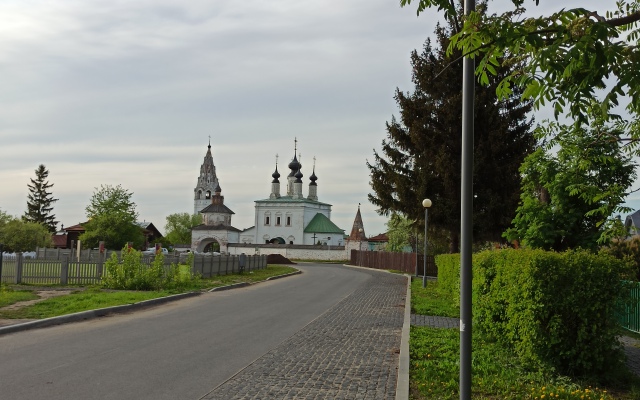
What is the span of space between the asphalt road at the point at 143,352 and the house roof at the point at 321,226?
10371 cm

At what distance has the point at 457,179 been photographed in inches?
1278

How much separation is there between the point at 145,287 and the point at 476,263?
1461 centimetres

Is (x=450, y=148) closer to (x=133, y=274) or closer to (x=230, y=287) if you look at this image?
(x=230, y=287)

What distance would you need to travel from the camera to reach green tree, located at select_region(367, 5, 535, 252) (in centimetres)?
3247

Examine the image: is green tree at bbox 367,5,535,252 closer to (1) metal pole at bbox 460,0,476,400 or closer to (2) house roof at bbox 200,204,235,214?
(1) metal pole at bbox 460,0,476,400

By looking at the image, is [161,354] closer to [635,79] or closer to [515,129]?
[635,79]

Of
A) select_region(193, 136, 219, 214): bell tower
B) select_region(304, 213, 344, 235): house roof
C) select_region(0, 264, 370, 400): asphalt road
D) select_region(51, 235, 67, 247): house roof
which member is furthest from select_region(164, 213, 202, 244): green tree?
select_region(0, 264, 370, 400): asphalt road

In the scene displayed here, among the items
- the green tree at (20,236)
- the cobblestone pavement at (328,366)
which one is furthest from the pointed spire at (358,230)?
the cobblestone pavement at (328,366)

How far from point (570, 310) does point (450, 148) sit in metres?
25.3

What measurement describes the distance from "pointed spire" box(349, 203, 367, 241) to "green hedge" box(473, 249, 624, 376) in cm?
9110

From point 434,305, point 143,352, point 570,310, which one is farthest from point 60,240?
point 570,310

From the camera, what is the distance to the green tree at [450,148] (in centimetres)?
3247

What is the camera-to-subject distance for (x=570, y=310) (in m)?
8.62

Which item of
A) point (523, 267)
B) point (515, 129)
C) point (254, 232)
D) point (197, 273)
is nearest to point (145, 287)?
point (197, 273)
